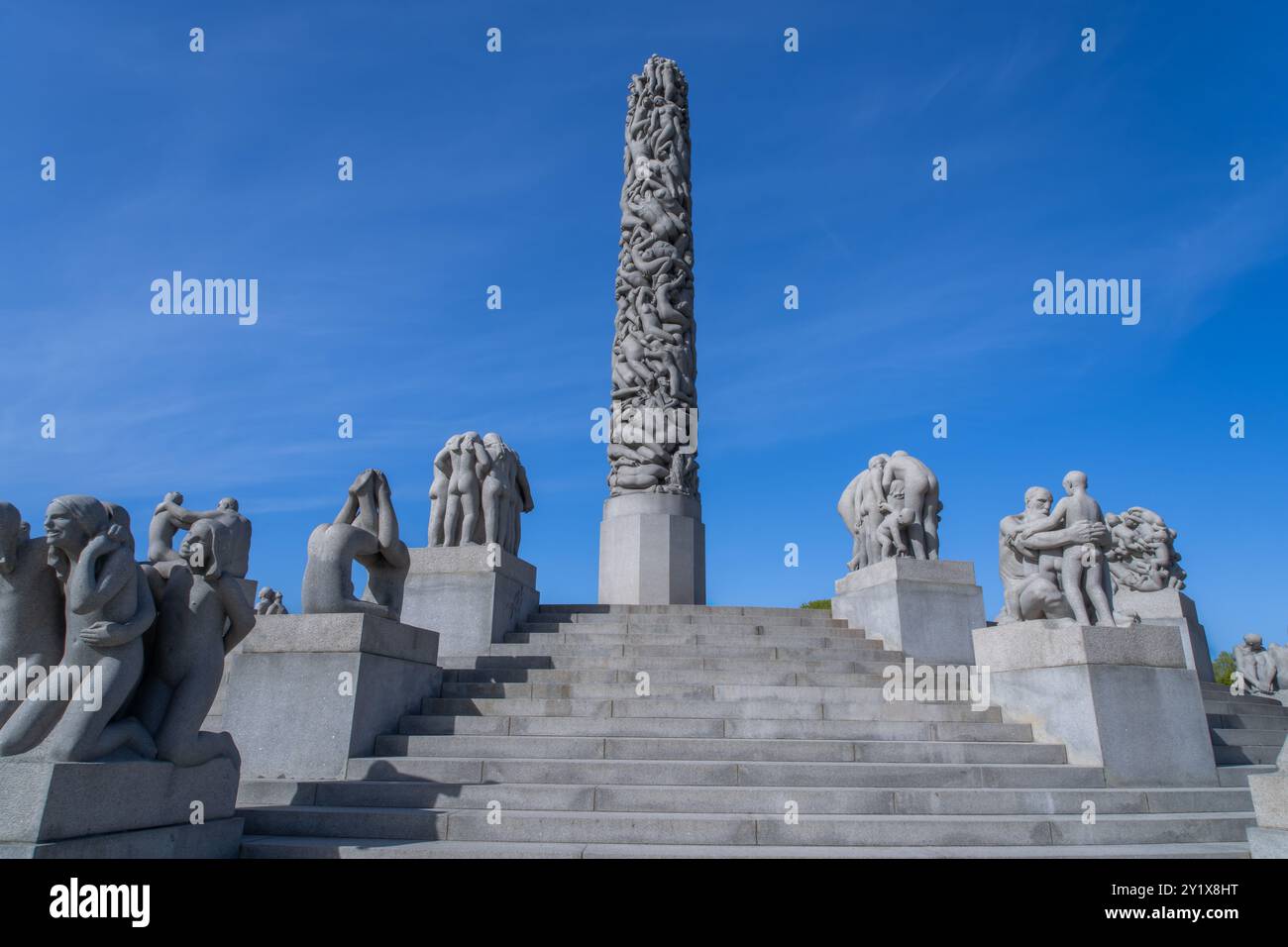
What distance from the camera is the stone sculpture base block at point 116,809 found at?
15.6 feet

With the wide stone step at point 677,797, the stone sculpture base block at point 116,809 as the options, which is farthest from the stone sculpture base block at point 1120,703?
the stone sculpture base block at point 116,809

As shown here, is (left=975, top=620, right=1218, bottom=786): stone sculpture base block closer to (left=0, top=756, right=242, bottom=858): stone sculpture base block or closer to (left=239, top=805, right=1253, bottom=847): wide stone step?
(left=239, top=805, right=1253, bottom=847): wide stone step

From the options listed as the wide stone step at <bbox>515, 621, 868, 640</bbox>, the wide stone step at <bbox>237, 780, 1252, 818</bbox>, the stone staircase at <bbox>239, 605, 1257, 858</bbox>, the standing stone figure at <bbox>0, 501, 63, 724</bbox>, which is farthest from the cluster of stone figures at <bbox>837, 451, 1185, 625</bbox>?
the standing stone figure at <bbox>0, 501, 63, 724</bbox>

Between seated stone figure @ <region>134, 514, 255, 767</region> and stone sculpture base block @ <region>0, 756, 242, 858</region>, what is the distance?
0.19m

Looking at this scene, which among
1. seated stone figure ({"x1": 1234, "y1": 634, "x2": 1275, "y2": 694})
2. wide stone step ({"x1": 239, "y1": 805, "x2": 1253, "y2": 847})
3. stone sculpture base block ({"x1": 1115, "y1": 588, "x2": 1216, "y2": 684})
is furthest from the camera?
seated stone figure ({"x1": 1234, "y1": 634, "x2": 1275, "y2": 694})

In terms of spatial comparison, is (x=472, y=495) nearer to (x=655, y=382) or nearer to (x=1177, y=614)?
(x=655, y=382)

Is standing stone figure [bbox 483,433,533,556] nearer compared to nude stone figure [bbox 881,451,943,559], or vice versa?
standing stone figure [bbox 483,433,533,556]

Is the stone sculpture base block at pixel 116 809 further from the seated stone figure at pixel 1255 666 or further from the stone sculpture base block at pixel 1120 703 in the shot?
the seated stone figure at pixel 1255 666

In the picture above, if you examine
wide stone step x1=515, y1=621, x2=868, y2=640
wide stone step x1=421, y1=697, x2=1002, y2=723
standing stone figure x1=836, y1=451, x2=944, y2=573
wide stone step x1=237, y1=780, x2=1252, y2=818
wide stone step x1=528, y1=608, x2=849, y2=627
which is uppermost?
standing stone figure x1=836, y1=451, x2=944, y2=573

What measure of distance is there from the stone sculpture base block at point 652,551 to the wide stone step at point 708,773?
9.31 m

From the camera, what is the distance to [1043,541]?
390 inches

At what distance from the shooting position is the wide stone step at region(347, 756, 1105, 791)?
7684 millimetres

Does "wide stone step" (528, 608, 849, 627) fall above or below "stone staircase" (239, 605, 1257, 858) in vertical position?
above

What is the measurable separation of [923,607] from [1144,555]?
23.6 ft
